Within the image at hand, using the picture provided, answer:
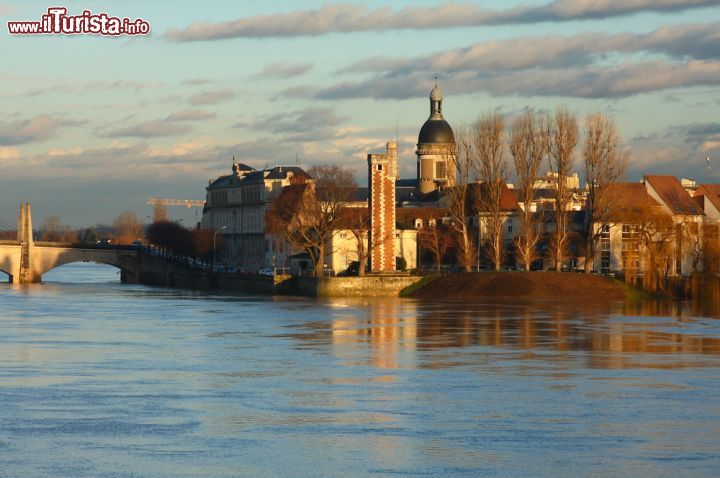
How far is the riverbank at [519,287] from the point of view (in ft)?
300

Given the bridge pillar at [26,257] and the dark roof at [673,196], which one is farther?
the bridge pillar at [26,257]

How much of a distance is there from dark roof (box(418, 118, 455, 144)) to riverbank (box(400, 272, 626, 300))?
6400 cm

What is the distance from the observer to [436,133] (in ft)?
518

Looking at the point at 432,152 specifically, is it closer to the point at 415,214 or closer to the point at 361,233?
the point at 415,214

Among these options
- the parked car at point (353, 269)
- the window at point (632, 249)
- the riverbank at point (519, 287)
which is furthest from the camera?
the parked car at point (353, 269)

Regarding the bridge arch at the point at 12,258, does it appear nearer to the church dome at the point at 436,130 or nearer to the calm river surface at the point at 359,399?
the church dome at the point at 436,130

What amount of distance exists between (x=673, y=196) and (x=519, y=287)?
993 inches

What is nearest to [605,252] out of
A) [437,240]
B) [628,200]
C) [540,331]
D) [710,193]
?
[628,200]

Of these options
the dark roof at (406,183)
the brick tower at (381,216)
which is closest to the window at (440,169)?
the dark roof at (406,183)

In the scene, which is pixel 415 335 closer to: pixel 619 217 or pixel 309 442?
pixel 309 442

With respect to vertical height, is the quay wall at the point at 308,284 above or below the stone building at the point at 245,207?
below

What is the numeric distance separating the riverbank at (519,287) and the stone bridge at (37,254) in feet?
192

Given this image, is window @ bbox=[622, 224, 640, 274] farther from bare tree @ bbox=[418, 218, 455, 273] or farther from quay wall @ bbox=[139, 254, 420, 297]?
bare tree @ bbox=[418, 218, 455, 273]

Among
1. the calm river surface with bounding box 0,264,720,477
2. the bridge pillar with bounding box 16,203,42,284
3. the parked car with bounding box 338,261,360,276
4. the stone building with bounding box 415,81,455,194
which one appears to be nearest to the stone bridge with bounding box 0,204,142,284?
the bridge pillar with bounding box 16,203,42,284
